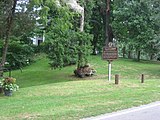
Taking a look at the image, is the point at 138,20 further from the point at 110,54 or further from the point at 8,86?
the point at 8,86

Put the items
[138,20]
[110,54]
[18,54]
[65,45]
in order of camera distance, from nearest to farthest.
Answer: [110,54] → [65,45] → [138,20] → [18,54]

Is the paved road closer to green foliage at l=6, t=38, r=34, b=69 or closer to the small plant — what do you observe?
the small plant

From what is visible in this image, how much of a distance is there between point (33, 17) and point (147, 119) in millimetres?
10651

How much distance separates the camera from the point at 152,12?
86.7ft

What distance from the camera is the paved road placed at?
8.88 m

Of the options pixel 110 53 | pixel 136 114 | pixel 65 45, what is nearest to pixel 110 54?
pixel 110 53

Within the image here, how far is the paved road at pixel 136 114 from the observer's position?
8875 millimetres

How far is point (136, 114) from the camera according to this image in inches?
372

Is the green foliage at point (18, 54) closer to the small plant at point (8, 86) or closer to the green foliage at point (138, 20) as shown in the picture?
the green foliage at point (138, 20)

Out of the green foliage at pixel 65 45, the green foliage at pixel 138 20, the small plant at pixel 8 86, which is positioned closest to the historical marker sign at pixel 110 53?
the green foliage at pixel 65 45

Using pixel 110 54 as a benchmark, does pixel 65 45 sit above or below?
above

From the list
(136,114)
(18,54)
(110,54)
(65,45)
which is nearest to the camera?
(136,114)

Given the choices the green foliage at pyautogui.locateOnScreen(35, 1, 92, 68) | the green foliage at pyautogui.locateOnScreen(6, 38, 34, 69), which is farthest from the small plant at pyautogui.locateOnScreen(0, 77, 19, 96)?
the green foliage at pyautogui.locateOnScreen(6, 38, 34, 69)

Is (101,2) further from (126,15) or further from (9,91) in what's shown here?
(9,91)
